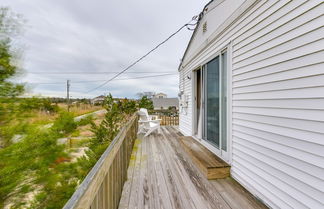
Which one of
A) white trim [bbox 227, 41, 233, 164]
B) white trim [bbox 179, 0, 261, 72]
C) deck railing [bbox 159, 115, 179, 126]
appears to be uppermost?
white trim [bbox 179, 0, 261, 72]

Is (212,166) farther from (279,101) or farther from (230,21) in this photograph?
(230,21)

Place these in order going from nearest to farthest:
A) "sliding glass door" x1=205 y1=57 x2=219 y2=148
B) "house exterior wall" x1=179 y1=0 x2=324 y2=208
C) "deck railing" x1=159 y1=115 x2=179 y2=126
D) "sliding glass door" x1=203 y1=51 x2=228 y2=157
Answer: "house exterior wall" x1=179 y1=0 x2=324 y2=208, "sliding glass door" x1=203 y1=51 x2=228 y2=157, "sliding glass door" x1=205 y1=57 x2=219 y2=148, "deck railing" x1=159 y1=115 x2=179 y2=126

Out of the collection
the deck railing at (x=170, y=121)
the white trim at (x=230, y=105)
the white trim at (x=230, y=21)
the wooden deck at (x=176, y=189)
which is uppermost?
the white trim at (x=230, y=21)

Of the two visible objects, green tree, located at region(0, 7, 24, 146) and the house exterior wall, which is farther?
the house exterior wall

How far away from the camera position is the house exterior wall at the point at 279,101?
1244 mm

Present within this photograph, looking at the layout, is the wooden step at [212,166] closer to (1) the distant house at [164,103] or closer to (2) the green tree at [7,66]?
(2) the green tree at [7,66]

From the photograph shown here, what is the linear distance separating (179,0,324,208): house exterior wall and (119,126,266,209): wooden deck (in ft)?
0.87

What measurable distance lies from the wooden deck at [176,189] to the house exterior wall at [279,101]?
27cm

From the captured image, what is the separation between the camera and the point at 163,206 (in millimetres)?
1694

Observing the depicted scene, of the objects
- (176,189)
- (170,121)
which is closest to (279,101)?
(176,189)

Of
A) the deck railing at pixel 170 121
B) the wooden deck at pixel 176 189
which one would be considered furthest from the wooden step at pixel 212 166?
the deck railing at pixel 170 121

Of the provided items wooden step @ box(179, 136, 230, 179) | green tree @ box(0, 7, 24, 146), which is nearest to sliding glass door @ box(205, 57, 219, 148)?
wooden step @ box(179, 136, 230, 179)

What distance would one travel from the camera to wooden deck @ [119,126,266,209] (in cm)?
173

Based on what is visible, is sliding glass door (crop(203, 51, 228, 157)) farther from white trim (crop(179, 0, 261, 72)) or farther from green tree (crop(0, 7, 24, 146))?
green tree (crop(0, 7, 24, 146))
